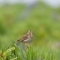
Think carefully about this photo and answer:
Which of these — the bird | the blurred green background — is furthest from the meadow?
the bird

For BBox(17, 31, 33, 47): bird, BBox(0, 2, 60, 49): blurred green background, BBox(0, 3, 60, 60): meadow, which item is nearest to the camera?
BBox(0, 3, 60, 60): meadow

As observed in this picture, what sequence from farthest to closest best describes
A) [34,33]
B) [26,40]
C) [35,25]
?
[35,25] → [34,33] → [26,40]

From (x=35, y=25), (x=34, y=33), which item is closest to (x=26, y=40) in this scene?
(x=34, y=33)

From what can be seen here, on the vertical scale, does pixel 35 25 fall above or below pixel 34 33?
above

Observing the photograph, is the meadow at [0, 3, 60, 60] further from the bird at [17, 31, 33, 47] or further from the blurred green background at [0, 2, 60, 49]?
the bird at [17, 31, 33, 47]

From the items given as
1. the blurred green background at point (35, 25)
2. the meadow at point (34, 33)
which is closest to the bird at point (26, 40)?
the meadow at point (34, 33)

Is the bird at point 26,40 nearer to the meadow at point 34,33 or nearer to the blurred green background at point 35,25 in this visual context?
the meadow at point 34,33

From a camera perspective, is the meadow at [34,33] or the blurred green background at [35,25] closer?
the meadow at [34,33]

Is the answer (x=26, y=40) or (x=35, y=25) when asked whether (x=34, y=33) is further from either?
(x=26, y=40)
